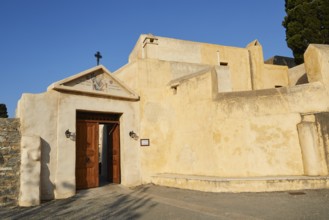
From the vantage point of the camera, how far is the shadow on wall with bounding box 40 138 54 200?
7.65 meters

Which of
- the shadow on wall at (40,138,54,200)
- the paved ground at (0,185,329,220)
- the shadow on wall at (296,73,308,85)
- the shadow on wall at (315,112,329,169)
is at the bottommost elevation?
the paved ground at (0,185,329,220)

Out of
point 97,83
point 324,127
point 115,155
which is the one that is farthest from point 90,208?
point 324,127

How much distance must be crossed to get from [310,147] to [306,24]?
1127cm

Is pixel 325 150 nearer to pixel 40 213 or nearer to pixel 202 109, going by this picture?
pixel 202 109

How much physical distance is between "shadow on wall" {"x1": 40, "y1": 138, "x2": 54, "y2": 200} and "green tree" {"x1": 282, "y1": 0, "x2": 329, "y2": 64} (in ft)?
52.6

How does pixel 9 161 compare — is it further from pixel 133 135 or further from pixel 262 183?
pixel 262 183

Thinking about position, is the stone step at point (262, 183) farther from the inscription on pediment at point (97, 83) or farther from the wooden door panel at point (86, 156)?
the inscription on pediment at point (97, 83)

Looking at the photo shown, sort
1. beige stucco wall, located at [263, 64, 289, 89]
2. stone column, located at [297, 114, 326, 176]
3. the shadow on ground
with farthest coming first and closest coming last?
beige stucco wall, located at [263, 64, 289, 89] < stone column, located at [297, 114, 326, 176] < the shadow on ground

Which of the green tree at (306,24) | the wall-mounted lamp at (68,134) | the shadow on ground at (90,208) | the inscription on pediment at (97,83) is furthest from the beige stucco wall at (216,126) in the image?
the green tree at (306,24)

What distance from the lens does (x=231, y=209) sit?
5902 millimetres

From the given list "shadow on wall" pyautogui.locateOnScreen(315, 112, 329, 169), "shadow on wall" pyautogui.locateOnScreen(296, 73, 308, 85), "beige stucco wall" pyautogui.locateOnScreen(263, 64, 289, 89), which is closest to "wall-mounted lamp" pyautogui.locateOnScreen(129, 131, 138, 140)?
"shadow on wall" pyautogui.locateOnScreen(315, 112, 329, 169)

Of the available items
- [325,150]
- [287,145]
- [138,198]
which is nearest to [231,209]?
[138,198]

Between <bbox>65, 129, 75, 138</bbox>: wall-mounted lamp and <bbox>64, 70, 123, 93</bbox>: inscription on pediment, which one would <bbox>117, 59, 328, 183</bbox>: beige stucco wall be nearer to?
<bbox>64, 70, 123, 93</bbox>: inscription on pediment

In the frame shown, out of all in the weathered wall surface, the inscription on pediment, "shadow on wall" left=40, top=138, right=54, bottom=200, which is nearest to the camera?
"shadow on wall" left=40, top=138, right=54, bottom=200
